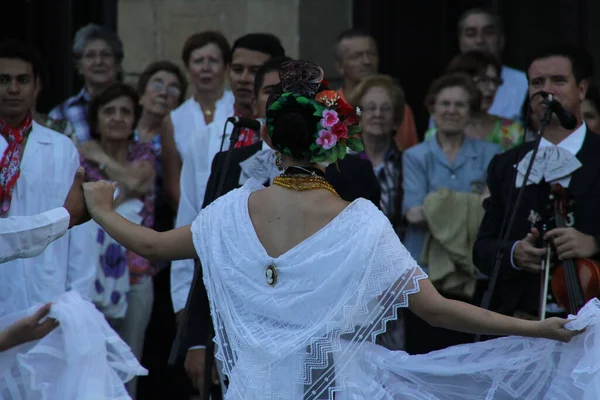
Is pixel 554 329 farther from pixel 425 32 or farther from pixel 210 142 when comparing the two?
→ pixel 425 32

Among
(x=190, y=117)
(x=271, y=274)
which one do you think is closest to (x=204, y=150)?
(x=190, y=117)

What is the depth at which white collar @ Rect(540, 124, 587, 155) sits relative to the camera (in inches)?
241

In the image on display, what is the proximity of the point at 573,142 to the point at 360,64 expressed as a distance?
2526 millimetres

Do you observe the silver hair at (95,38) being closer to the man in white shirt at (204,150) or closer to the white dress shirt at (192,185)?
the man in white shirt at (204,150)

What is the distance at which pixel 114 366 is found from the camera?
219 inches

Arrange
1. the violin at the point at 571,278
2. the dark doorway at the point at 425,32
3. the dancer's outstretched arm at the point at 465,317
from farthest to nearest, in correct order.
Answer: the dark doorway at the point at 425,32
the violin at the point at 571,278
the dancer's outstretched arm at the point at 465,317

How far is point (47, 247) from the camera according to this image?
21.5 ft

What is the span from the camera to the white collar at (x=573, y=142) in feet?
20.0

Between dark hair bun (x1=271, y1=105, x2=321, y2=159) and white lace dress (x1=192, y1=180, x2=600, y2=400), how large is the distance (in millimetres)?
268

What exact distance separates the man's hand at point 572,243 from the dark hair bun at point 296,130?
1.57 metres

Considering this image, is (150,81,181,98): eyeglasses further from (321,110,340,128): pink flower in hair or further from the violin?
(321,110,340,128): pink flower in hair

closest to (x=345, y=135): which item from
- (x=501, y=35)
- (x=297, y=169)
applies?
(x=297, y=169)

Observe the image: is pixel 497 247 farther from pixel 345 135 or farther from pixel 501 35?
pixel 501 35

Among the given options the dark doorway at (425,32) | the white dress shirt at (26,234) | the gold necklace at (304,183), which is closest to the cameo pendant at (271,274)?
the gold necklace at (304,183)
